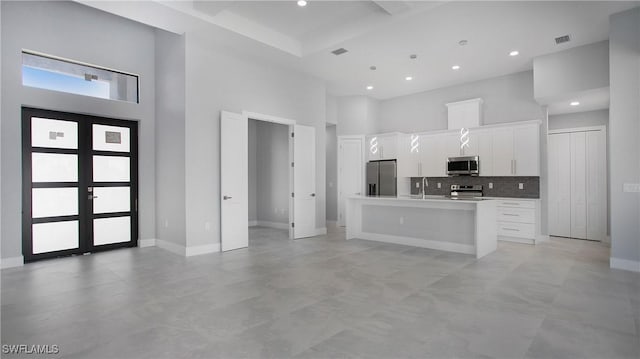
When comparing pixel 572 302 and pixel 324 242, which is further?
pixel 324 242

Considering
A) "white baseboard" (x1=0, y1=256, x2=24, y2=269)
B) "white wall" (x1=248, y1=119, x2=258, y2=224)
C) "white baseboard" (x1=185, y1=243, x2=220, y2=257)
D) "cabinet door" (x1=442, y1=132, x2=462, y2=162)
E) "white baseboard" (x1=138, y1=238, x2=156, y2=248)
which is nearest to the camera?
"white baseboard" (x1=0, y1=256, x2=24, y2=269)

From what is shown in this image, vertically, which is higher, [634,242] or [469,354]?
[634,242]

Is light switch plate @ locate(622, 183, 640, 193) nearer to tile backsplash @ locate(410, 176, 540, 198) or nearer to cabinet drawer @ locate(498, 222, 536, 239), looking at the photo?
cabinet drawer @ locate(498, 222, 536, 239)

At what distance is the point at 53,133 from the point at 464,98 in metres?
8.23

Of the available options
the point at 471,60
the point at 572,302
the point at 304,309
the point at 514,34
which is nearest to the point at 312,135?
the point at 471,60

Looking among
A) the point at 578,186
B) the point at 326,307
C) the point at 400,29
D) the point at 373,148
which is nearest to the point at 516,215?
the point at 578,186

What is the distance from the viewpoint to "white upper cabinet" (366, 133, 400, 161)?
28.1 feet

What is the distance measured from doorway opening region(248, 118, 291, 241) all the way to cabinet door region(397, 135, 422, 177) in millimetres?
2913

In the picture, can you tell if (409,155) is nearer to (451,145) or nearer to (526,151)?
(451,145)

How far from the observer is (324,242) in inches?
254

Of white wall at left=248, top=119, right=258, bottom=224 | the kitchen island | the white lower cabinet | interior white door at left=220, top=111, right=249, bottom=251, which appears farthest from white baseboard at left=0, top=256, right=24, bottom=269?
the white lower cabinet

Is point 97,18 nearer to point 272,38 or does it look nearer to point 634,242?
point 272,38

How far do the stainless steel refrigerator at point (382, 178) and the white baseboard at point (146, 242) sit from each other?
5.24 m

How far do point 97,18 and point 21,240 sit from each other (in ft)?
12.3
